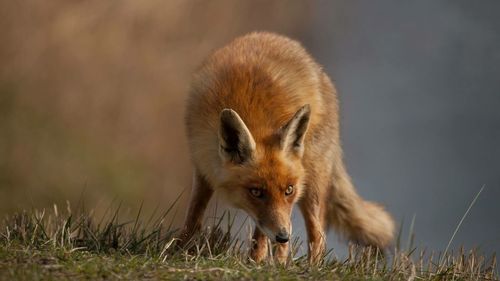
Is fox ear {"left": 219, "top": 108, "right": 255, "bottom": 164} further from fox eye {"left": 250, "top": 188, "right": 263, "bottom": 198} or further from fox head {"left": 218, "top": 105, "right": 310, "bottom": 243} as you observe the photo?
fox eye {"left": 250, "top": 188, "right": 263, "bottom": 198}

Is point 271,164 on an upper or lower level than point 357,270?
upper

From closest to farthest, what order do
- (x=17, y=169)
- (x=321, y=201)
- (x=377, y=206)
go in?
(x=321, y=201) → (x=377, y=206) → (x=17, y=169)

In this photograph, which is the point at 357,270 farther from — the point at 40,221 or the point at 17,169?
the point at 17,169

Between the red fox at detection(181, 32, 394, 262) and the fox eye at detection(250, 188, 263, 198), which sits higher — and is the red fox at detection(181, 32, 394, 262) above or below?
above

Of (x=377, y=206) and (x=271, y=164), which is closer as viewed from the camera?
(x=271, y=164)

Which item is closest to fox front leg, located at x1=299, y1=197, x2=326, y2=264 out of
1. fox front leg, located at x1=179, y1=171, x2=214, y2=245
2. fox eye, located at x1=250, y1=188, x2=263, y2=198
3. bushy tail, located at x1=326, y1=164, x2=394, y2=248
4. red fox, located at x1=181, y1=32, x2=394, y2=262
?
red fox, located at x1=181, y1=32, x2=394, y2=262

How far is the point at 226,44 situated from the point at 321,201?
1.25 metres

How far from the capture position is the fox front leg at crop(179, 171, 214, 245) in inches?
180

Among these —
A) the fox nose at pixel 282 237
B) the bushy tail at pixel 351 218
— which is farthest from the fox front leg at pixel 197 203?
the bushy tail at pixel 351 218

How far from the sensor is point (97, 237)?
12.9 feet

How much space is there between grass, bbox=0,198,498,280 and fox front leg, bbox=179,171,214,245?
0.45 feet

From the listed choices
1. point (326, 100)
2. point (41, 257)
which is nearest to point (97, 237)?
point (41, 257)

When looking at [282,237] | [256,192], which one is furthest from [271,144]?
[282,237]

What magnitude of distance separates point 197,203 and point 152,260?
4.30 feet
